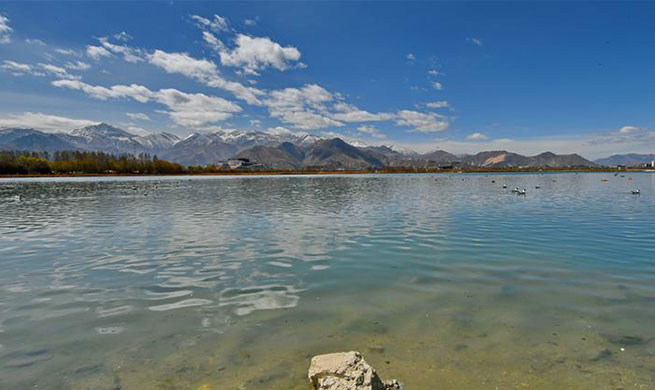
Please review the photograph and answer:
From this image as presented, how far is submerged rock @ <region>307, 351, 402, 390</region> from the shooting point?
7043mm

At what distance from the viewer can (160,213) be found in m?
41.4

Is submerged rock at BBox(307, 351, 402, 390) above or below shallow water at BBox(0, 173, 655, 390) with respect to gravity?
above

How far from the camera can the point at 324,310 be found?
40.7 feet

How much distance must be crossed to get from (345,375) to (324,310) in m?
5.16

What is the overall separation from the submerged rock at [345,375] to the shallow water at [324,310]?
0.62 meters

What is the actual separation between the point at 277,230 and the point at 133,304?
16247mm

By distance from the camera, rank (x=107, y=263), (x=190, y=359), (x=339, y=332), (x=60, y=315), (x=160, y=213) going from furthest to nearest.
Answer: (x=160, y=213), (x=107, y=263), (x=60, y=315), (x=339, y=332), (x=190, y=359)

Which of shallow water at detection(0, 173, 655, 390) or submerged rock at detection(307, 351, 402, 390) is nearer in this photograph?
submerged rock at detection(307, 351, 402, 390)

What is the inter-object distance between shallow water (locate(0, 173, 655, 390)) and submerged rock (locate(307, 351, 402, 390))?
0.62 metres

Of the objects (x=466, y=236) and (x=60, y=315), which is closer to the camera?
(x=60, y=315)

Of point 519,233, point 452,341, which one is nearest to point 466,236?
point 519,233

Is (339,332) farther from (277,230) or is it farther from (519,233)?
(519,233)

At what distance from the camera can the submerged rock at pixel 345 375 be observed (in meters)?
7.04

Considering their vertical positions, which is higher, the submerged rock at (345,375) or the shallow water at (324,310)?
the submerged rock at (345,375)
